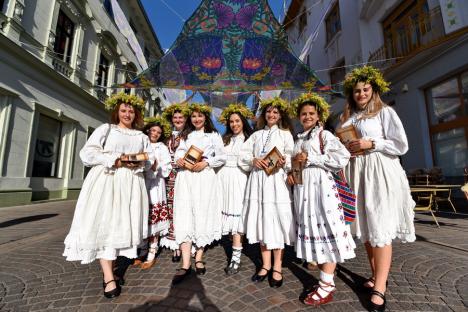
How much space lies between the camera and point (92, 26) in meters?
13.7

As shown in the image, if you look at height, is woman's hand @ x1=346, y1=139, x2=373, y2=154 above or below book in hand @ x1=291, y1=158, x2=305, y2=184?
above

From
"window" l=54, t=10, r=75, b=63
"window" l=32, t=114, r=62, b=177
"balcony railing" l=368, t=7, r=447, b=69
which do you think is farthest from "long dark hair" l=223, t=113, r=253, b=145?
"window" l=54, t=10, r=75, b=63

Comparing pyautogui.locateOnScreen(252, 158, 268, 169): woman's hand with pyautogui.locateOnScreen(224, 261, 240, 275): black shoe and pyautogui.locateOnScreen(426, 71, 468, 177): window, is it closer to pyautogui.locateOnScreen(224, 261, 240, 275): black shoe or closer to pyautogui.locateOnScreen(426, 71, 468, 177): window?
pyautogui.locateOnScreen(224, 261, 240, 275): black shoe

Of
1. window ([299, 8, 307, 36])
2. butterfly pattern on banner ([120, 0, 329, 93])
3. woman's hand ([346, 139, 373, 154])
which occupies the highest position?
window ([299, 8, 307, 36])

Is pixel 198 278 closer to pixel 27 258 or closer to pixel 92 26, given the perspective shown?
pixel 27 258

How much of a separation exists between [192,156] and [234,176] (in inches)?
35.0

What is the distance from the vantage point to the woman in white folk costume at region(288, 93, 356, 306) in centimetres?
229

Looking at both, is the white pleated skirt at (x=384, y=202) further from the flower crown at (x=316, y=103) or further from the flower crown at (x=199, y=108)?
the flower crown at (x=199, y=108)

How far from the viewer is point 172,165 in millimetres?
3779

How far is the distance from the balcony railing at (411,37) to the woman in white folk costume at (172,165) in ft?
29.1

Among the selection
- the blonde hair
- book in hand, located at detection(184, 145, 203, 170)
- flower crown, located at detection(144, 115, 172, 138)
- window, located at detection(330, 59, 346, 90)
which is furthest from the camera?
window, located at detection(330, 59, 346, 90)

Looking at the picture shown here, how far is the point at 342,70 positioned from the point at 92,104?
14.8 metres

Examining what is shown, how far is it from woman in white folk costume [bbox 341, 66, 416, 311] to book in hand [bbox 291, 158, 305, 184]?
0.50 meters

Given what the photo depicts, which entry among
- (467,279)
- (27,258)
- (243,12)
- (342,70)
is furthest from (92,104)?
(467,279)
